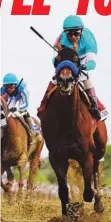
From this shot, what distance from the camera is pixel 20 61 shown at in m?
8.13

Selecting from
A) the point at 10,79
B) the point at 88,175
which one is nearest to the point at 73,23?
the point at 10,79

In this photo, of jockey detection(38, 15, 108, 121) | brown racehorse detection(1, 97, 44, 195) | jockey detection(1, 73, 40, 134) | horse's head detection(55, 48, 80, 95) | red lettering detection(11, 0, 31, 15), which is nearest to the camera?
horse's head detection(55, 48, 80, 95)

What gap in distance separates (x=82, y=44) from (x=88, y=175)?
954 millimetres

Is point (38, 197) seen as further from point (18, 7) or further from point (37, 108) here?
point (18, 7)

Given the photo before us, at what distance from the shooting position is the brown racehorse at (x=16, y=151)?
8281 mm

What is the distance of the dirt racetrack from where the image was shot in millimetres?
8023

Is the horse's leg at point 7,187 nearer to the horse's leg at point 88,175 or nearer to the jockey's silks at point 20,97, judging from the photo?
the jockey's silks at point 20,97

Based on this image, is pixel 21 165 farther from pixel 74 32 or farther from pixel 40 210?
pixel 74 32

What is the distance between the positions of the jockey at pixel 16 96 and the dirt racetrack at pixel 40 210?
0.53 meters

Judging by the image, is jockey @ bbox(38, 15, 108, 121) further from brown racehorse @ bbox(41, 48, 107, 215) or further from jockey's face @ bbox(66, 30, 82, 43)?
brown racehorse @ bbox(41, 48, 107, 215)

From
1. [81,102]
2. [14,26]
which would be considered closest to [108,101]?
[81,102]

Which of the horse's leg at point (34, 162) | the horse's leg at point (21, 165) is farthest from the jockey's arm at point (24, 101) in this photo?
the horse's leg at point (21, 165)

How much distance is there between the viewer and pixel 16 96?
8281 mm

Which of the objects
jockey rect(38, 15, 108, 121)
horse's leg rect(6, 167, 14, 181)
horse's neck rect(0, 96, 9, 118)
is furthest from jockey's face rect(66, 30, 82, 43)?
horse's leg rect(6, 167, 14, 181)
